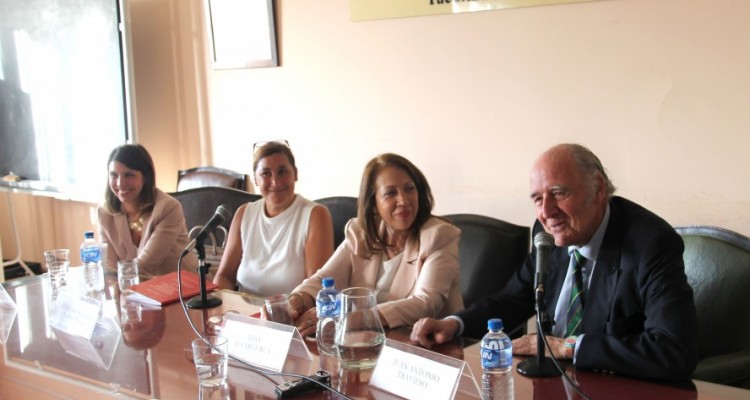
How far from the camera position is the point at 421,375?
139 cm

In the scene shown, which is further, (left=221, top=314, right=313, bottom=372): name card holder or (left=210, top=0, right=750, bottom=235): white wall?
(left=210, top=0, right=750, bottom=235): white wall

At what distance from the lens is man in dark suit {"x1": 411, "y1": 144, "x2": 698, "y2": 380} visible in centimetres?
150

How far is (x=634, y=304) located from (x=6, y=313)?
1888 mm

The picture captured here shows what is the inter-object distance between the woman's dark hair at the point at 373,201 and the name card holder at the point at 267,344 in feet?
2.32

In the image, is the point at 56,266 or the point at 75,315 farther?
the point at 56,266

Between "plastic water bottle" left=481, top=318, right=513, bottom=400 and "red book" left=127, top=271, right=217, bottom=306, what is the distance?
3.85 feet

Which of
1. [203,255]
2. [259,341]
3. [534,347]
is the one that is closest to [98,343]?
[203,255]

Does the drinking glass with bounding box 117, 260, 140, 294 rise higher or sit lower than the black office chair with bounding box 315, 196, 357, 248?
lower

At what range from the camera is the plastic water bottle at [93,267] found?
245cm

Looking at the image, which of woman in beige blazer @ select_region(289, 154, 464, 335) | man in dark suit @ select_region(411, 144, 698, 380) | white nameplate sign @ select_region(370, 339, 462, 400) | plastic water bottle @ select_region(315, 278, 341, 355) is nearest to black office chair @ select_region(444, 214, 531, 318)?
woman in beige blazer @ select_region(289, 154, 464, 335)

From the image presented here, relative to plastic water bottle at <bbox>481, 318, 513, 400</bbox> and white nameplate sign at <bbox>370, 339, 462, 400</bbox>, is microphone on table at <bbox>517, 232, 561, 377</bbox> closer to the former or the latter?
plastic water bottle at <bbox>481, 318, 513, 400</bbox>

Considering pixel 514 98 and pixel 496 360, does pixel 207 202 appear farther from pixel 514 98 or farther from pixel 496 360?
pixel 496 360

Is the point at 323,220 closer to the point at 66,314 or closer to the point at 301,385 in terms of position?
the point at 66,314

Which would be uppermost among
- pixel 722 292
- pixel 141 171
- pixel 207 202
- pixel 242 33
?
pixel 242 33
